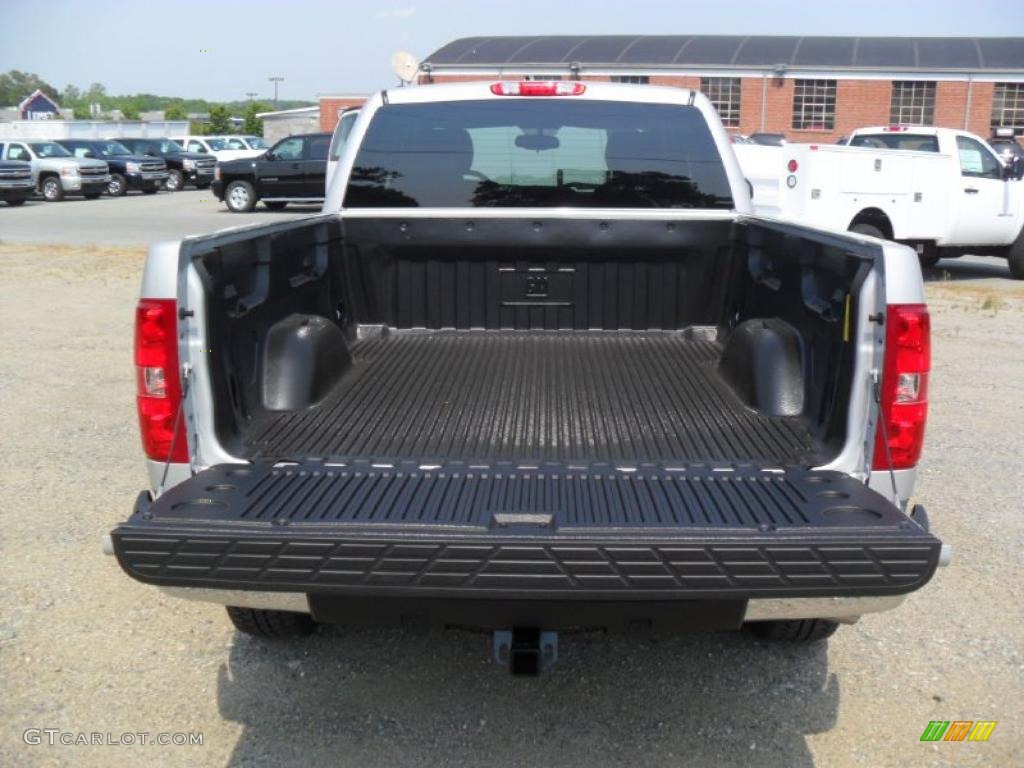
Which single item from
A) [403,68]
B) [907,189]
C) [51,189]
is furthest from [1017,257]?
[51,189]

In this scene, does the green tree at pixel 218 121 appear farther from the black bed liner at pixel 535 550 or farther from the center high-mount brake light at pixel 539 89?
the black bed liner at pixel 535 550

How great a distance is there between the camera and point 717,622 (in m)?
2.79

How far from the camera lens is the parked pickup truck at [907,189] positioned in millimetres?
12492

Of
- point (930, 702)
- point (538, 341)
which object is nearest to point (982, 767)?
point (930, 702)

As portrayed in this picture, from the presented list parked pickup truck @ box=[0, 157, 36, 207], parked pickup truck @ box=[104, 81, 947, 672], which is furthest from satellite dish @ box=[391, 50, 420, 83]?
parked pickup truck @ box=[0, 157, 36, 207]

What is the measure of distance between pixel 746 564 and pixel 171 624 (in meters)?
2.49

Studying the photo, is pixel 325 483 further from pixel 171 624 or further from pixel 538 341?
pixel 538 341

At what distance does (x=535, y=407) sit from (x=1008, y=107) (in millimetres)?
47567

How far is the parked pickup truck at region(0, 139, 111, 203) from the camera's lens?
1131 inches

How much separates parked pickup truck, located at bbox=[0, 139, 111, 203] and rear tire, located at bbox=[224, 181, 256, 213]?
257 inches

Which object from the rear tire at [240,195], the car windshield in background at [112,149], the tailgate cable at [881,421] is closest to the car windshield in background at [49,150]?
the car windshield in background at [112,149]

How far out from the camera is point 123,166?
3191cm

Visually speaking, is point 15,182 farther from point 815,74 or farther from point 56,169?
point 815,74

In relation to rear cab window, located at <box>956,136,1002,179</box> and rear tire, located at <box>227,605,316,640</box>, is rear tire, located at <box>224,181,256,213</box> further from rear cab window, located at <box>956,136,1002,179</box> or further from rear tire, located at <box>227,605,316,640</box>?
rear tire, located at <box>227,605,316,640</box>
